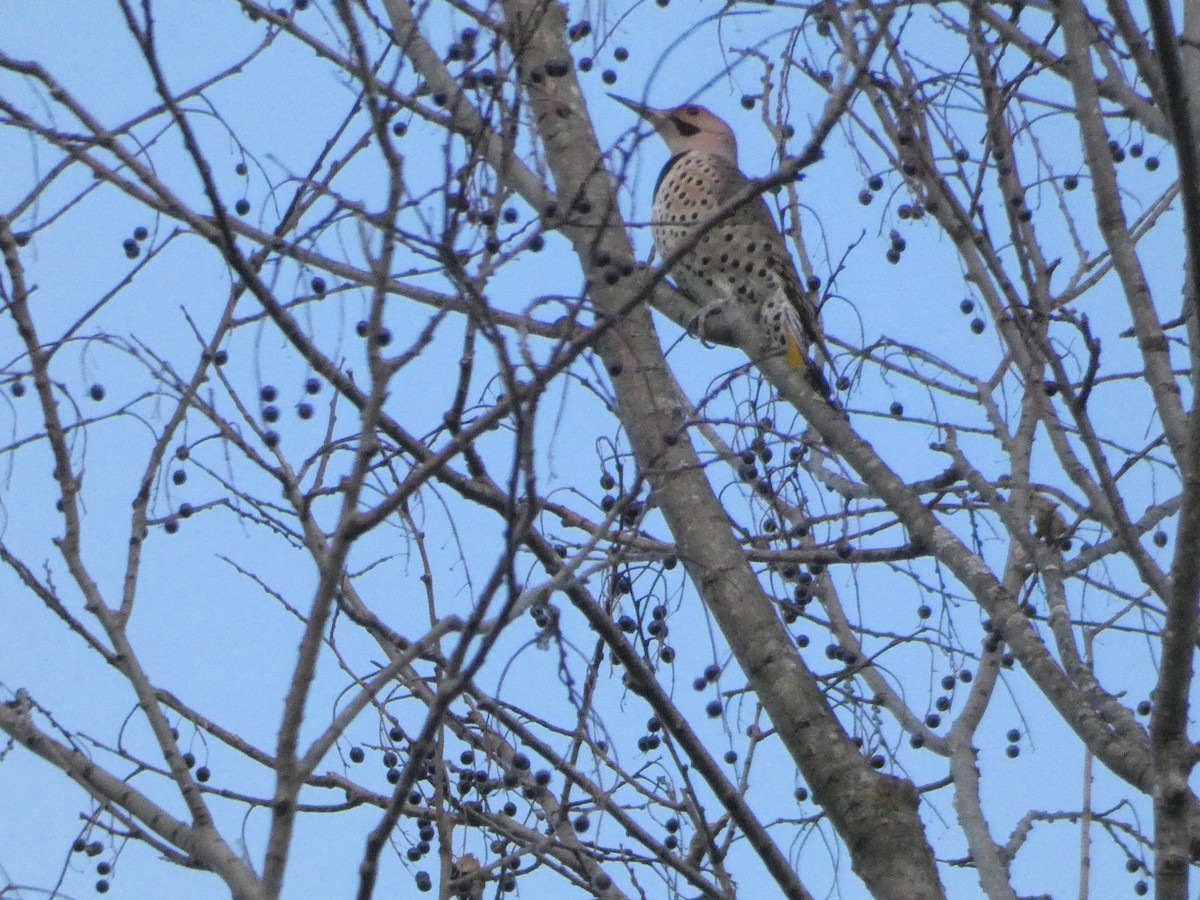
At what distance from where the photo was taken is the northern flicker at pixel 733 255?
5.66m

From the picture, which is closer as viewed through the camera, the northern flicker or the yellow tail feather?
the yellow tail feather

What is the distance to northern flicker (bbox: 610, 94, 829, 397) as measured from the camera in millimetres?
5661

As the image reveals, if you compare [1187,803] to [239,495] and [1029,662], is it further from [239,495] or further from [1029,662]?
[239,495]

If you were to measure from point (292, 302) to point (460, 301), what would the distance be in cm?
81

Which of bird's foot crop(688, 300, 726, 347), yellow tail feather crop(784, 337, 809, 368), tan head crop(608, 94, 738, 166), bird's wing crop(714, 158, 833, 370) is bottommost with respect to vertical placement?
bird's foot crop(688, 300, 726, 347)

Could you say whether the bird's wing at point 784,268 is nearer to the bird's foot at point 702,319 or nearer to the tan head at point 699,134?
the tan head at point 699,134

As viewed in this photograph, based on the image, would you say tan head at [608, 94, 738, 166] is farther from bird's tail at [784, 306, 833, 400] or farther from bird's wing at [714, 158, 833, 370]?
bird's tail at [784, 306, 833, 400]

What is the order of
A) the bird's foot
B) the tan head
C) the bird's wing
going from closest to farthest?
the bird's foot → the bird's wing → the tan head

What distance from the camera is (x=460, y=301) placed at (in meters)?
2.23

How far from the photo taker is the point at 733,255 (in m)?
5.99

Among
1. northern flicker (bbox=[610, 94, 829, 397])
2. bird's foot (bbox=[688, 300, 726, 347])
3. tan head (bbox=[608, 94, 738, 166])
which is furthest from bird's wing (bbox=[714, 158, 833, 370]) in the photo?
bird's foot (bbox=[688, 300, 726, 347])

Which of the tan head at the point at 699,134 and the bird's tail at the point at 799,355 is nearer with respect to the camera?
the bird's tail at the point at 799,355

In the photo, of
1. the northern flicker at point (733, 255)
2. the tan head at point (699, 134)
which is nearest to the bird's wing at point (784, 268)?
the northern flicker at point (733, 255)

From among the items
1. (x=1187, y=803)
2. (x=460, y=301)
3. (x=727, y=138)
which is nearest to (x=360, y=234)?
(x=460, y=301)
